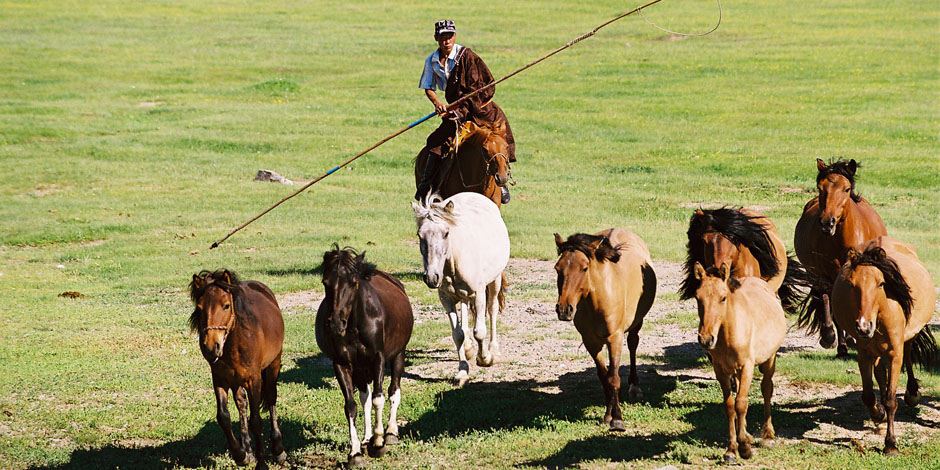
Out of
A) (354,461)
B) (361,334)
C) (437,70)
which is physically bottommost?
(354,461)

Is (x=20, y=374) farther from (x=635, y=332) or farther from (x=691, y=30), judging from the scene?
(x=691, y=30)

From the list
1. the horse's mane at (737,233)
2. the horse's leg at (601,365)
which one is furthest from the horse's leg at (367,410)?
the horse's mane at (737,233)

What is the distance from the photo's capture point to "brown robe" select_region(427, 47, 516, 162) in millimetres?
12766

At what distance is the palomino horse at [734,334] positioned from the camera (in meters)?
7.77

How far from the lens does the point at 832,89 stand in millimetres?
37031

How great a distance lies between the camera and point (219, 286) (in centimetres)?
780

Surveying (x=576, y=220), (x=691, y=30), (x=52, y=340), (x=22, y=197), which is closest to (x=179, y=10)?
(x=691, y=30)

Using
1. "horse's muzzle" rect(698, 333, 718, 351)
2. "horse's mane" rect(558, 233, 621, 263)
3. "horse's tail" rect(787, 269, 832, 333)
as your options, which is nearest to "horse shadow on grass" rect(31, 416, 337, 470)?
"horse's mane" rect(558, 233, 621, 263)

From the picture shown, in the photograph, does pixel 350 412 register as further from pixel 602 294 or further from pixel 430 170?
pixel 430 170

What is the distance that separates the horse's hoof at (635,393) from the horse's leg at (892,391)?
2.44m

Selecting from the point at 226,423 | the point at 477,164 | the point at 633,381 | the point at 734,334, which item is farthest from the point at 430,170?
the point at 734,334

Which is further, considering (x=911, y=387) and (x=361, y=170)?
(x=361, y=170)

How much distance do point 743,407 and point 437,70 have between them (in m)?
6.69

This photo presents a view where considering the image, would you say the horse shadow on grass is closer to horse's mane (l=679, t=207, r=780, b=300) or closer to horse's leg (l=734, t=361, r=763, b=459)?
horse's leg (l=734, t=361, r=763, b=459)
